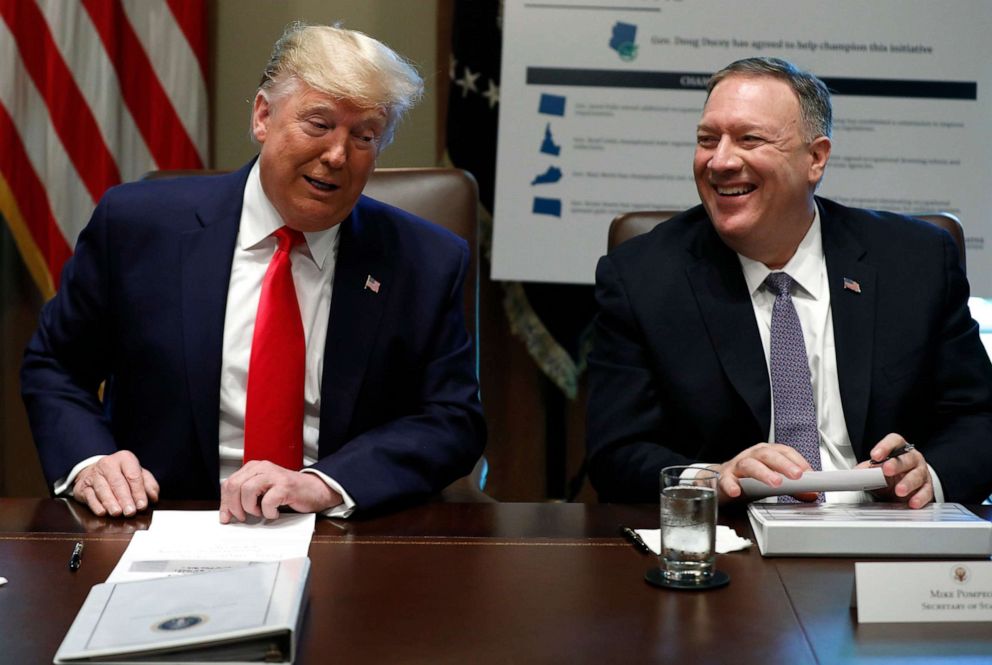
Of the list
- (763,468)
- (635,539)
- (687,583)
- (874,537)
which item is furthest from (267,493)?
(874,537)

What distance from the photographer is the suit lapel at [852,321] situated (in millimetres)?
2359

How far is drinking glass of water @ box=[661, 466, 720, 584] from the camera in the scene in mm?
1589

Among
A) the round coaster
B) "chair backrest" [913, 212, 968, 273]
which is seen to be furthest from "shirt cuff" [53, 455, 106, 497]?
"chair backrest" [913, 212, 968, 273]

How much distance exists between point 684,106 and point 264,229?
1.79 metres

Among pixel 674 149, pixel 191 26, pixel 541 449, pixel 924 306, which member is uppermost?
pixel 191 26

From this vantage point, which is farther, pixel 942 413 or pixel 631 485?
pixel 942 413

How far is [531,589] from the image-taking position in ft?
5.15

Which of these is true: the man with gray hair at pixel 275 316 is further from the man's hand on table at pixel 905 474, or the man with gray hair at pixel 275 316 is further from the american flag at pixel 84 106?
the american flag at pixel 84 106

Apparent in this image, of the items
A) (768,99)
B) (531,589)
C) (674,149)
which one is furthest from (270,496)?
(674,149)

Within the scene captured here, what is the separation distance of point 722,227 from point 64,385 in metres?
1.32

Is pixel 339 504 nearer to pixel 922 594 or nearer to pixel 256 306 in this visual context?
pixel 256 306

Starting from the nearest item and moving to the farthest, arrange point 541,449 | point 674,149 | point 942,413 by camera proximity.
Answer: point 942,413, point 674,149, point 541,449

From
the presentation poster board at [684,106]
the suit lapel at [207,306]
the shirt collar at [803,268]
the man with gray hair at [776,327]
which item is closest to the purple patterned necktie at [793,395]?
the man with gray hair at [776,327]

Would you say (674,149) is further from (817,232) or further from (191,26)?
(191,26)
